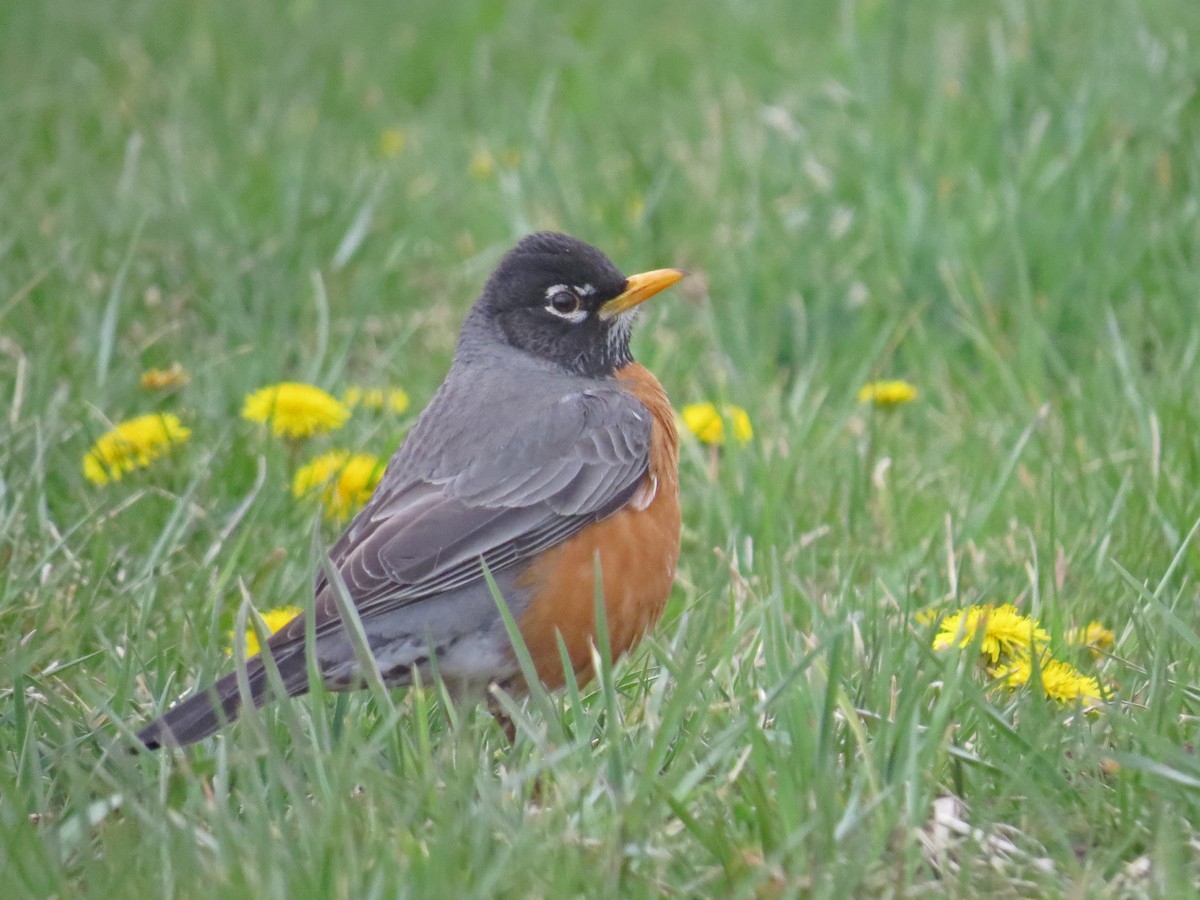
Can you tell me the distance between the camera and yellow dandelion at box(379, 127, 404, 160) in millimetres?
7543

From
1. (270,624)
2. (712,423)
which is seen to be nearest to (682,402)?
(712,423)

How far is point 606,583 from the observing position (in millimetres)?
3531

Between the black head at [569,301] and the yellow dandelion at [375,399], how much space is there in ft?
2.33

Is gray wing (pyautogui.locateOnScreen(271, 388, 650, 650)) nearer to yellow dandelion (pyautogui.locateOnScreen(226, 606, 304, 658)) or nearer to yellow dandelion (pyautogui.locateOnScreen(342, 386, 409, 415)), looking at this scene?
yellow dandelion (pyautogui.locateOnScreen(226, 606, 304, 658))

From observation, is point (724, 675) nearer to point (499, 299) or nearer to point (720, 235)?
point (499, 299)

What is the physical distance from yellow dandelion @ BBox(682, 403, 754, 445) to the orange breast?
3.02 ft

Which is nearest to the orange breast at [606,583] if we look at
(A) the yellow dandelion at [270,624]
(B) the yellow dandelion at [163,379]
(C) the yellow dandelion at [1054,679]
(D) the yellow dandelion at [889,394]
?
(A) the yellow dandelion at [270,624]

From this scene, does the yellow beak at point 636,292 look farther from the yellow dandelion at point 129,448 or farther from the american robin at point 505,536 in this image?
the yellow dandelion at point 129,448

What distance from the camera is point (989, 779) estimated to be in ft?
9.00

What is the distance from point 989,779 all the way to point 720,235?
12.5ft

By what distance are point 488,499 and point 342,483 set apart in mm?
802

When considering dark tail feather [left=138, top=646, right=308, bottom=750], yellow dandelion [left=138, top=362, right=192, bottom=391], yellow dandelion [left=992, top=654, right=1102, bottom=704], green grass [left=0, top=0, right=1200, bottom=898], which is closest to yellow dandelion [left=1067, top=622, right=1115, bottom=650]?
green grass [left=0, top=0, right=1200, bottom=898]

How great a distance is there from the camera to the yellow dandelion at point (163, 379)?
15.6ft

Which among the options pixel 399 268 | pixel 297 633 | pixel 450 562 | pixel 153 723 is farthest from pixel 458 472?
pixel 399 268
